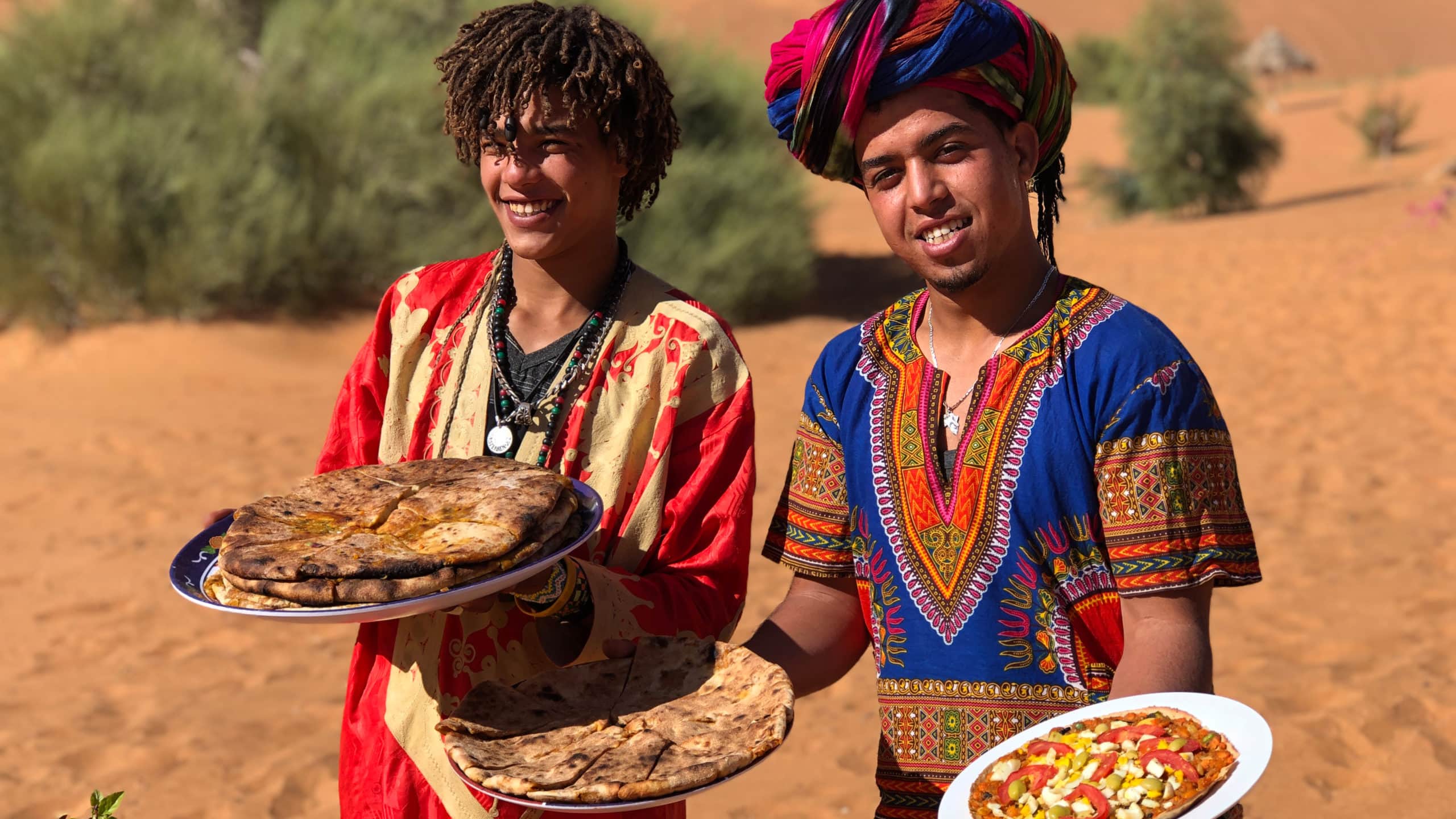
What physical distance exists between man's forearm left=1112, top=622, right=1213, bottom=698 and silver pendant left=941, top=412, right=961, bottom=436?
34 centimetres

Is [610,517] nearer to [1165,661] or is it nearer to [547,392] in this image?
[547,392]

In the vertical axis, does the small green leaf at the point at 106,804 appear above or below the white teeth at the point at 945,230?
below

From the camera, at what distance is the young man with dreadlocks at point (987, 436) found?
1.56 m

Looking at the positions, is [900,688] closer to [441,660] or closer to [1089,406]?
[1089,406]

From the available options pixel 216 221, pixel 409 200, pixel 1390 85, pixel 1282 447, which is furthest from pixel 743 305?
pixel 1390 85

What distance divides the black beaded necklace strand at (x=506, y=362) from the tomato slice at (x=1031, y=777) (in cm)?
96

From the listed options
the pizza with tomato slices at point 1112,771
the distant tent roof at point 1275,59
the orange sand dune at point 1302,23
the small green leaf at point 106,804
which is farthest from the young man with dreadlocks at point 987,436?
the orange sand dune at point 1302,23

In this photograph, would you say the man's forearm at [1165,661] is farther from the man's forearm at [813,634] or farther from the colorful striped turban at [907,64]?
the colorful striped turban at [907,64]

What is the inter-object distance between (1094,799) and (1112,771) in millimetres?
35

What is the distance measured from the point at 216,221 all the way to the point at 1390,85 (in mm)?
27783

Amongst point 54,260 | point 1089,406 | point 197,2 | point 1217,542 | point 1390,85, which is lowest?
point 54,260

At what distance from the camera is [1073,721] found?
152 centimetres

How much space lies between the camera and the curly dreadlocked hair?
204 centimetres

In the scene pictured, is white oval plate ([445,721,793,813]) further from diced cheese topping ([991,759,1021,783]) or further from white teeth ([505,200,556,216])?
white teeth ([505,200,556,216])
